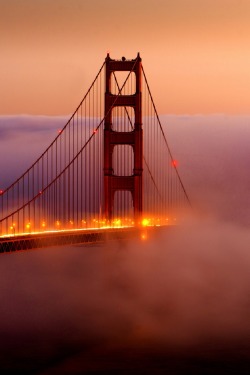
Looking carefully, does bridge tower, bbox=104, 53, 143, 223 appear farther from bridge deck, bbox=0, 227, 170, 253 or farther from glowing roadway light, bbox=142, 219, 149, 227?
bridge deck, bbox=0, 227, 170, 253

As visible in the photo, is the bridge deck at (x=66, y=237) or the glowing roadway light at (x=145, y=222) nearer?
the bridge deck at (x=66, y=237)

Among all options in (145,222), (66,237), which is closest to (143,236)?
(145,222)

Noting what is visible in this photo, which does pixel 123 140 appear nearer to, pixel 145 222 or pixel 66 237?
pixel 145 222

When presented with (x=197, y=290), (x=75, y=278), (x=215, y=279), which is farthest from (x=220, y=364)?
(x=75, y=278)

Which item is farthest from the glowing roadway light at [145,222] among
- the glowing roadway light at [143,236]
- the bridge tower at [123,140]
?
the glowing roadway light at [143,236]

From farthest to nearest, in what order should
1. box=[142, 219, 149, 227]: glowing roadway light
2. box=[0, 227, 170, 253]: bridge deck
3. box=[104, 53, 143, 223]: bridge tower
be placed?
box=[142, 219, 149, 227]: glowing roadway light → box=[104, 53, 143, 223]: bridge tower → box=[0, 227, 170, 253]: bridge deck

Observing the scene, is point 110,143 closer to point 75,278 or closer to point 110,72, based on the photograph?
point 110,72

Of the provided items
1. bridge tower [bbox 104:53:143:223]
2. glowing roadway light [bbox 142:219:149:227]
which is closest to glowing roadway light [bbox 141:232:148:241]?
glowing roadway light [bbox 142:219:149:227]

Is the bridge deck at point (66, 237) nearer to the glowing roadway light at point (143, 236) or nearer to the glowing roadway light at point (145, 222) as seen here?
the glowing roadway light at point (143, 236)
